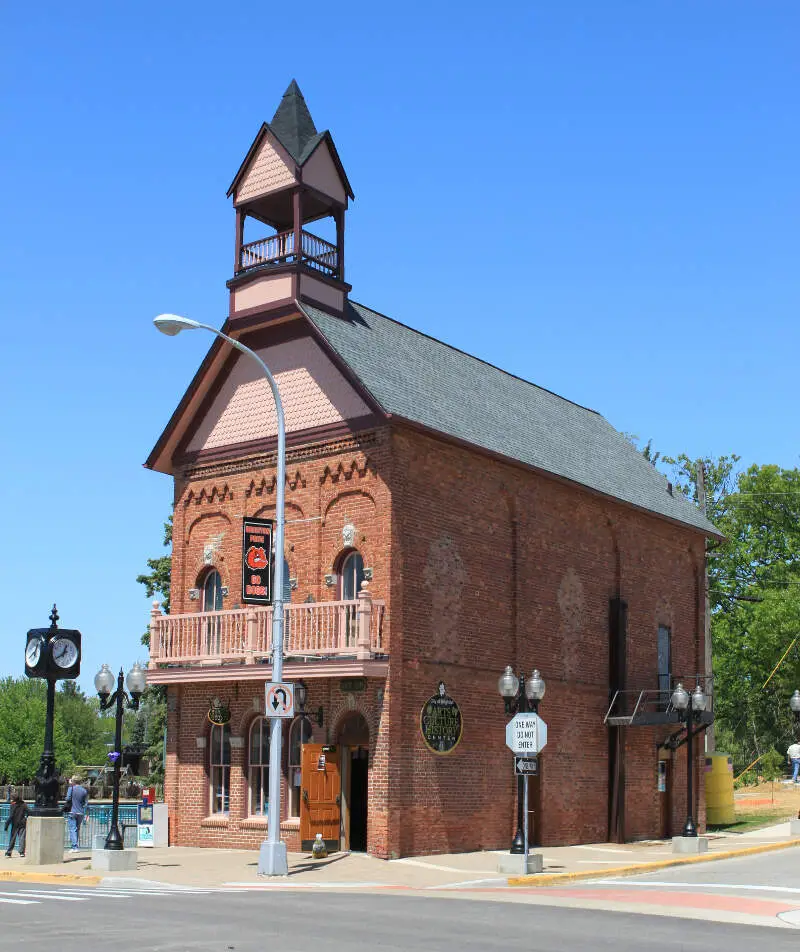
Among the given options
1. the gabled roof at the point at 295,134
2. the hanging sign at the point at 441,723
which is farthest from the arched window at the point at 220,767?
the gabled roof at the point at 295,134

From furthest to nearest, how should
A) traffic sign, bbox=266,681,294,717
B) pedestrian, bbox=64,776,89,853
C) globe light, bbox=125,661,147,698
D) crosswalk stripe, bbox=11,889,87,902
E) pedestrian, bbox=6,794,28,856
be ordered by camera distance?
Answer: pedestrian, bbox=64,776,89,853, pedestrian, bbox=6,794,28,856, globe light, bbox=125,661,147,698, traffic sign, bbox=266,681,294,717, crosswalk stripe, bbox=11,889,87,902

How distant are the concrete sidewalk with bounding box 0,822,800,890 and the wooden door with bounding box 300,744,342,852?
466 millimetres

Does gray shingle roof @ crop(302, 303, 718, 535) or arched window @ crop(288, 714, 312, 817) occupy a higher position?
gray shingle roof @ crop(302, 303, 718, 535)

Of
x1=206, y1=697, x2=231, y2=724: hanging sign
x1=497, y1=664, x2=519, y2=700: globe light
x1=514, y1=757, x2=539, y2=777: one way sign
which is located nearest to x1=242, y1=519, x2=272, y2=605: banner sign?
x1=206, y1=697, x2=231, y2=724: hanging sign

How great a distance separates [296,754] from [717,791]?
54.5 ft

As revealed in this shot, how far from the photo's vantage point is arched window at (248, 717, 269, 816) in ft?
86.6

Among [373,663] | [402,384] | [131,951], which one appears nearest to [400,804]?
[373,663]

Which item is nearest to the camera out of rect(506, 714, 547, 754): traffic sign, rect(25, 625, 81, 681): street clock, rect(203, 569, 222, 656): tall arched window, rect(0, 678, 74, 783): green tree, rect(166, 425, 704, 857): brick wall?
rect(506, 714, 547, 754): traffic sign

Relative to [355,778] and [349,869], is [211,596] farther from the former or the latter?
[349,869]

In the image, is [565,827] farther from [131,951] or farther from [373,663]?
[131,951]

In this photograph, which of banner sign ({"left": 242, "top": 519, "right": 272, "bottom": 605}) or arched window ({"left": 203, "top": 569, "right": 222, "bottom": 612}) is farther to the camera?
arched window ({"left": 203, "top": 569, "right": 222, "bottom": 612})

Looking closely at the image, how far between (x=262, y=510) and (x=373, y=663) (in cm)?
562

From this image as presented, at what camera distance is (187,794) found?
27703 mm

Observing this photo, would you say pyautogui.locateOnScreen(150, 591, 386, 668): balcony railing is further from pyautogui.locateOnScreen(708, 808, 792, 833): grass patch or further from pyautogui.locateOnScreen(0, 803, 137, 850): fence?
pyautogui.locateOnScreen(708, 808, 792, 833): grass patch
